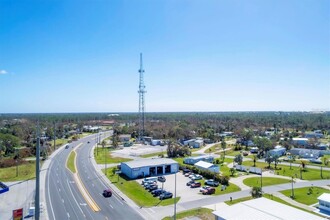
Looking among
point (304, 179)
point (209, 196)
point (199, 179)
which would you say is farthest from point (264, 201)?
point (304, 179)

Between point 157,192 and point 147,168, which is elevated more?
point 147,168

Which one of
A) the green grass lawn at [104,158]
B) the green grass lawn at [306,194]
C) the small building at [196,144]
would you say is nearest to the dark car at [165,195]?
the green grass lawn at [306,194]

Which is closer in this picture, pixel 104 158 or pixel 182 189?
pixel 182 189

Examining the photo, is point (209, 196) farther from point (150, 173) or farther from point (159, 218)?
point (150, 173)

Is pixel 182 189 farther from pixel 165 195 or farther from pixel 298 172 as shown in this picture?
pixel 298 172

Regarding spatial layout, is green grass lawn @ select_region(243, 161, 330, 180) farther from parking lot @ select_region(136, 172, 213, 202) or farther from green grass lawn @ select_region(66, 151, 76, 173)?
green grass lawn @ select_region(66, 151, 76, 173)

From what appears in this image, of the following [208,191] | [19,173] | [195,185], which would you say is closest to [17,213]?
[208,191]
